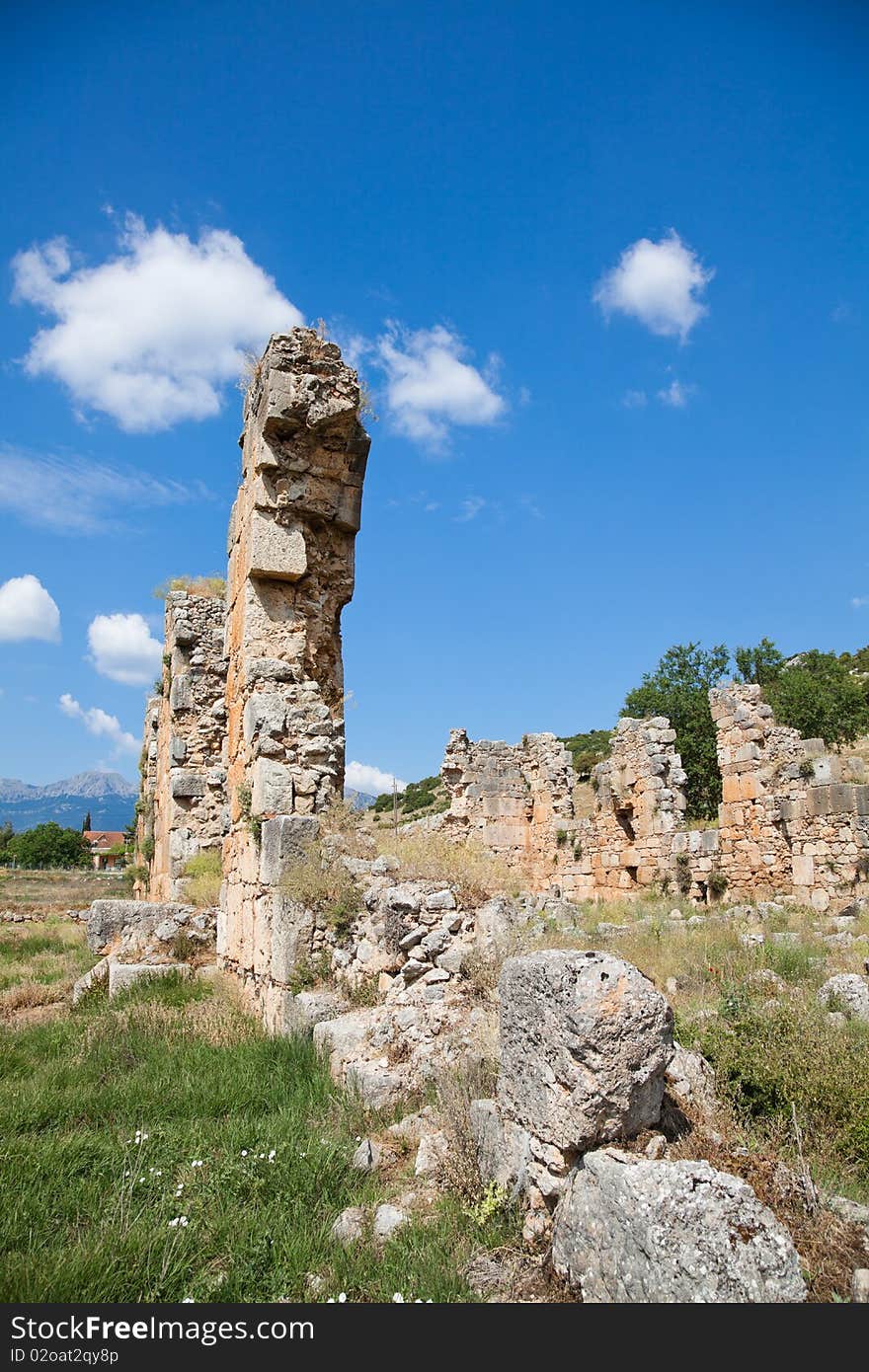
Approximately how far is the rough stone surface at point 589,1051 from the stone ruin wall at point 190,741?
9389 millimetres

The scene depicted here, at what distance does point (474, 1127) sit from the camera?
12.7 feet

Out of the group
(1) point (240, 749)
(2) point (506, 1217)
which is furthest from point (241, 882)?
(2) point (506, 1217)

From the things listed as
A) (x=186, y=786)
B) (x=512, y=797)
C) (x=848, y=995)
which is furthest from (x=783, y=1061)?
(x=512, y=797)

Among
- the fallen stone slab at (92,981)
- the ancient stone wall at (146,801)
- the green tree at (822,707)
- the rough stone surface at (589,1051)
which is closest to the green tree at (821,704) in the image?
the green tree at (822,707)

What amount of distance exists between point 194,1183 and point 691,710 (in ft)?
109

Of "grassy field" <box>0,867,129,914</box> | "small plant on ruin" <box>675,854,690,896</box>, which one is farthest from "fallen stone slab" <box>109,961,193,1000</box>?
"grassy field" <box>0,867,129,914</box>

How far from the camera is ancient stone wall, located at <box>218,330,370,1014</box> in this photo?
768 centimetres

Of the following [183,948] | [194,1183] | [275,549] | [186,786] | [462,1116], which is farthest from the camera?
[186,786]

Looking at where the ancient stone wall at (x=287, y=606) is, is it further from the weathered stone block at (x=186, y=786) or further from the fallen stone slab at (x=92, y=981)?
the weathered stone block at (x=186, y=786)

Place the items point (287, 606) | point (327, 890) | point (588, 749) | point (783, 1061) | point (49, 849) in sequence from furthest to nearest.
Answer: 1. point (49, 849)
2. point (588, 749)
3. point (287, 606)
4. point (327, 890)
5. point (783, 1061)

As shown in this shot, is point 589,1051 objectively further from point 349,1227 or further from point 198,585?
point 198,585

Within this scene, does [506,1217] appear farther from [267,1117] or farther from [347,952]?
[347,952]

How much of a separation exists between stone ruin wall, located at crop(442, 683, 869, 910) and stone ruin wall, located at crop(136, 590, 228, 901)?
7274 mm

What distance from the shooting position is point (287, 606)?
28.1 feet
